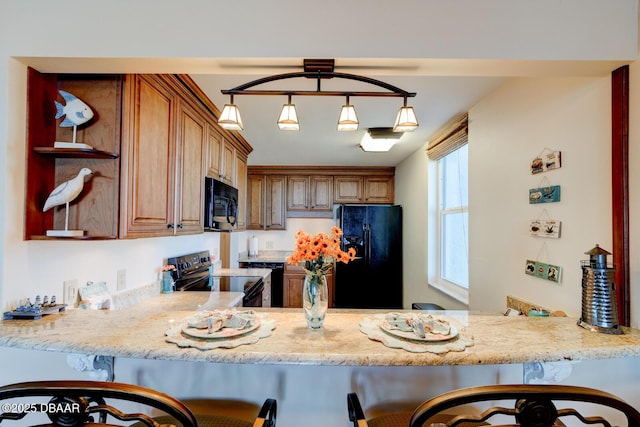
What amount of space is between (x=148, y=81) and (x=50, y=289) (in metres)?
1.07

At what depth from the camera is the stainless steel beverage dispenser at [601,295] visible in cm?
113

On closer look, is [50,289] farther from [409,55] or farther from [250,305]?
[409,55]

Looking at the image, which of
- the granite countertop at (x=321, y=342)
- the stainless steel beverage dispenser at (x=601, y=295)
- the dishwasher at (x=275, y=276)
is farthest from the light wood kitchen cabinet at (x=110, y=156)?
the dishwasher at (x=275, y=276)

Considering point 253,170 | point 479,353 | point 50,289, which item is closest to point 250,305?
point 50,289

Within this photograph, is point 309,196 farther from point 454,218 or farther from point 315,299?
point 315,299

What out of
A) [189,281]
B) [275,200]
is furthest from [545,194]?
[275,200]

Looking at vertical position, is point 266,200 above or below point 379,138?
below

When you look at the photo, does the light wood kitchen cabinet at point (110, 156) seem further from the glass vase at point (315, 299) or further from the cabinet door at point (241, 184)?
the cabinet door at point (241, 184)

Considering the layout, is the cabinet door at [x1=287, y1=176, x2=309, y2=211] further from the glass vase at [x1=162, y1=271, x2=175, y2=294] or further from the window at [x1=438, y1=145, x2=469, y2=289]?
the glass vase at [x1=162, y1=271, x2=175, y2=294]

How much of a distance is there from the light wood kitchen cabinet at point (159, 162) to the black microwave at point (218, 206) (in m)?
0.08

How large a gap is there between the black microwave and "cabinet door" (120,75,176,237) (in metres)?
0.47

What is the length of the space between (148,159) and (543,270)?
2091mm

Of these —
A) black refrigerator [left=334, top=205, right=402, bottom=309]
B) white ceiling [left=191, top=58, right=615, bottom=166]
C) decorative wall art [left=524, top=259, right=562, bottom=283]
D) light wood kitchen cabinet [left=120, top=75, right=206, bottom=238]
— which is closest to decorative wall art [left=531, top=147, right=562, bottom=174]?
white ceiling [left=191, top=58, right=615, bottom=166]

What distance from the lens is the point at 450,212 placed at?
297 centimetres
